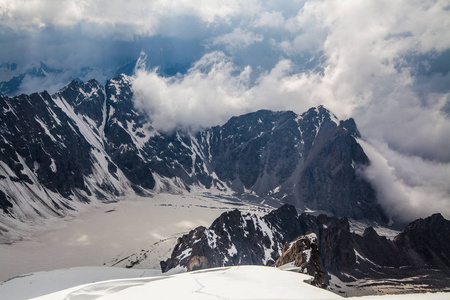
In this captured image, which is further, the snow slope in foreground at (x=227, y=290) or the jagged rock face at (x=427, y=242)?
the jagged rock face at (x=427, y=242)

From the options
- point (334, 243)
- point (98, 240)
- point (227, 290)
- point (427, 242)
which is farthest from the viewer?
point (427, 242)

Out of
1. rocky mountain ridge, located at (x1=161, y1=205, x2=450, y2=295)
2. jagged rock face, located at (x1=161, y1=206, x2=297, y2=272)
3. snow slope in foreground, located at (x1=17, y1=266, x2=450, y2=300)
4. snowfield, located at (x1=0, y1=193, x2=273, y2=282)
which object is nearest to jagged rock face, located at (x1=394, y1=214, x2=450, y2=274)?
rocky mountain ridge, located at (x1=161, y1=205, x2=450, y2=295)

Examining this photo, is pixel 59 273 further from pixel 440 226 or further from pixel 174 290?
pixel 440 226

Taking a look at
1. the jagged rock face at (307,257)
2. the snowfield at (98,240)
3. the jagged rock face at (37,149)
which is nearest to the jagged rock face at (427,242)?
the snowfield at (98,240)

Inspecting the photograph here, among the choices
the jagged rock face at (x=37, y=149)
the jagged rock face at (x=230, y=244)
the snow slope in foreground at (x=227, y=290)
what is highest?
the jagged rock face at (x=37, y=149)

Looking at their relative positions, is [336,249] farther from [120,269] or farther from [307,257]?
[307,257]

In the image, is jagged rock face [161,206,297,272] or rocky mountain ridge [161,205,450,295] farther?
rocky mountain ridge [161,205,450,295]

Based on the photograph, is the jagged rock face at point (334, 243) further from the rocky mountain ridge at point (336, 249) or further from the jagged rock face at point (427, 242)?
the jagged rock face at point (427, 242)

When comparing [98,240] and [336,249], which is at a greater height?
[98,240]

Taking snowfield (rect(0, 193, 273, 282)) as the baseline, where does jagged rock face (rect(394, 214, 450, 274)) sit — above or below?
below

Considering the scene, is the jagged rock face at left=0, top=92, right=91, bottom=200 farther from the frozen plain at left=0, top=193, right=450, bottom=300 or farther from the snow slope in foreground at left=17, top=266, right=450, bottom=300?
the snow slope in foreground at left=17, top=266, right=450, bottom=300

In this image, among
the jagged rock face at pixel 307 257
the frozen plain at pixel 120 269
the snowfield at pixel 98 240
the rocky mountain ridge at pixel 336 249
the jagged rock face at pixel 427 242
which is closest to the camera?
the frozen plain at pixel 120 269

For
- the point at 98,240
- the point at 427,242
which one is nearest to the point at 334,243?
the point at 427,242
